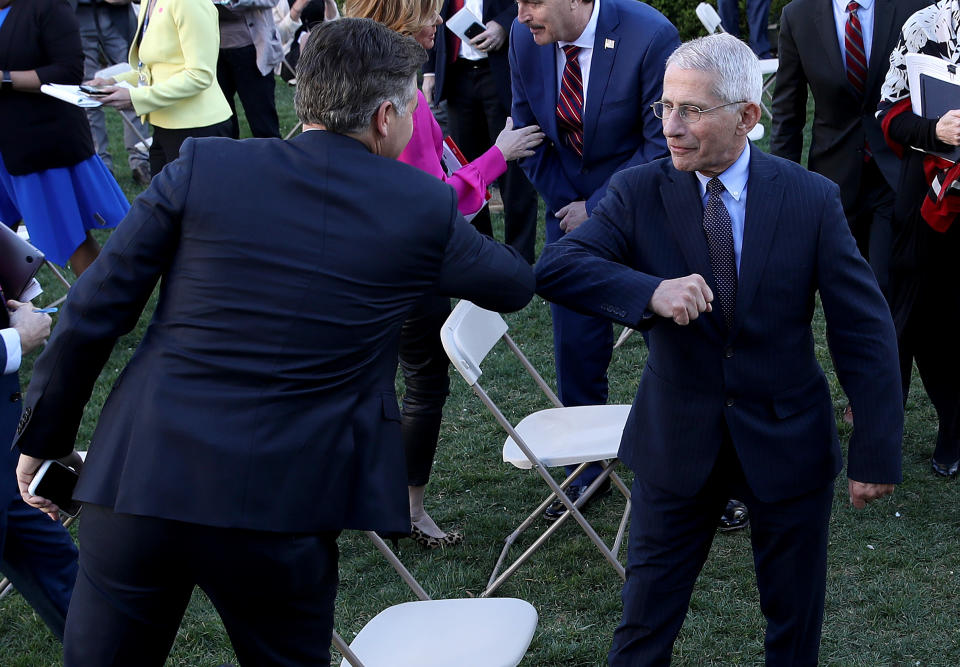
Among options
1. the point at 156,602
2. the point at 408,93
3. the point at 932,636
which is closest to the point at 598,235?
the point at 408,93

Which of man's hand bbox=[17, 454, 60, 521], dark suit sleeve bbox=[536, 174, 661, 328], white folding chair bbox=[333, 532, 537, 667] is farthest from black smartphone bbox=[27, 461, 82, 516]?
dark suit sleeve bbox=[536, 174, 661, 328]

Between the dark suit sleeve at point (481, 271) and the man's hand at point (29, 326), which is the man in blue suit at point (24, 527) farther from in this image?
the dark suit sleeve at point (481, 271)

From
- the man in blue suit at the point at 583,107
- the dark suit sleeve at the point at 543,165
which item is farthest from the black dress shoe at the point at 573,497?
the dark suit sleeve at the point at 543,165

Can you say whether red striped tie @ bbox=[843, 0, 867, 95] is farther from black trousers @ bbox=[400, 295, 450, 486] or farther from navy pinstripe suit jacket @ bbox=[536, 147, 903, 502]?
navy pinstripe suit jacket @ bbox=[536, 147, 903, 502]

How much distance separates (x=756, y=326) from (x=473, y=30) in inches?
165

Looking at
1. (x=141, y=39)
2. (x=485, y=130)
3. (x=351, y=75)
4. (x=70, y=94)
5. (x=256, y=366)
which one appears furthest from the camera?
(x=485, y=130)

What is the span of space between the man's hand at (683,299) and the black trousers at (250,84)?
21.1 ft

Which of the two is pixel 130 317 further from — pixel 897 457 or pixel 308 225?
pixel 897 457

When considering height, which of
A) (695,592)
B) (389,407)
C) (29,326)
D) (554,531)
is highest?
(389,407)

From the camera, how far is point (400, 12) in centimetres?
371

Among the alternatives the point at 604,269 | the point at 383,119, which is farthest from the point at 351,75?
the point at 604,269

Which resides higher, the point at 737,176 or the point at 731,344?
the point at 737,176

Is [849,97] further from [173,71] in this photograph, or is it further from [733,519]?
[173,71]

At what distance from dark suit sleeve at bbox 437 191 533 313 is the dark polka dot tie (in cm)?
48
